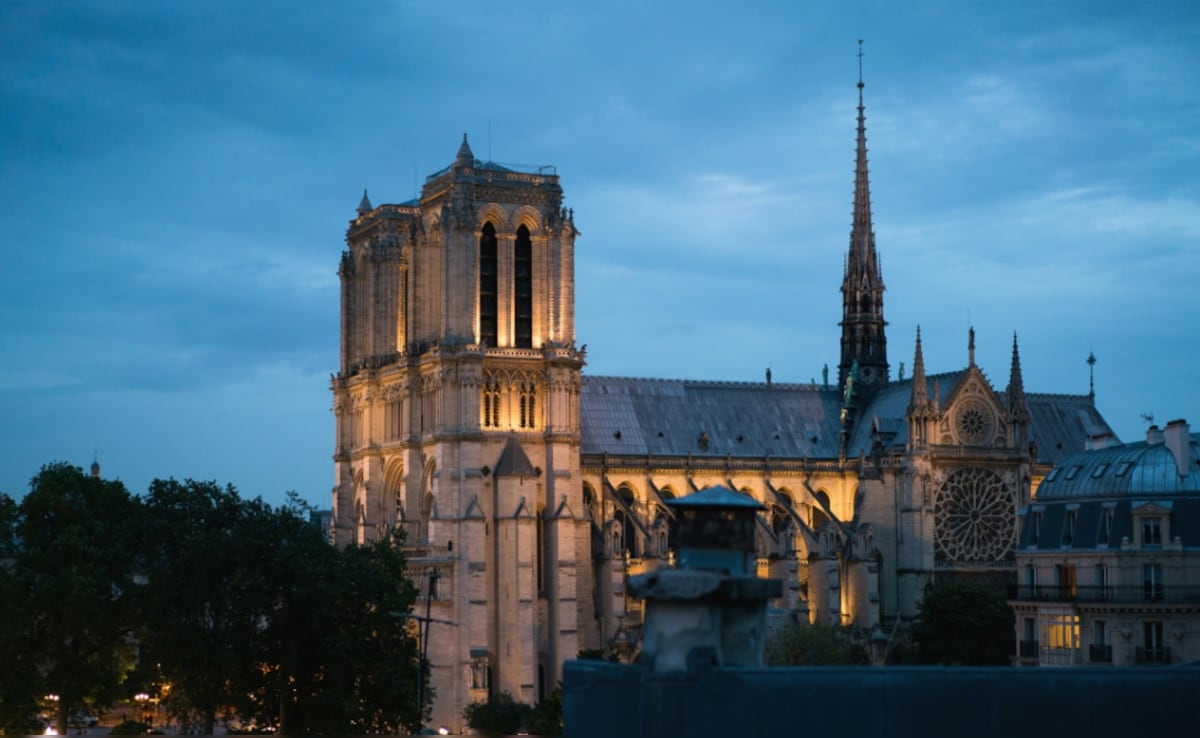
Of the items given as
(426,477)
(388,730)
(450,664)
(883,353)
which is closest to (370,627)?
(388,730)

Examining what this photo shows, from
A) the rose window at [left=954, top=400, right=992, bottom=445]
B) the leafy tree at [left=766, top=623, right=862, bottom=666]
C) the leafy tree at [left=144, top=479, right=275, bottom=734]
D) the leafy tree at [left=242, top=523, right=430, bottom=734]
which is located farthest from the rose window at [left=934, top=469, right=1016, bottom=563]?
the leafy tree at [left=144, top=479, right=275, bottom=734]

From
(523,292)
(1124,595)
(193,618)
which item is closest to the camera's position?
(193,618)

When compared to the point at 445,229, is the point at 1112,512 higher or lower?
lower

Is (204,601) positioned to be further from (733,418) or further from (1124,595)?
(733,418)

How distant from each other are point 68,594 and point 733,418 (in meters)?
59.3

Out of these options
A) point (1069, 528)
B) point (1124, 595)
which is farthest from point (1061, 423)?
point (1124, 595)

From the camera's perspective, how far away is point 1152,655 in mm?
68312

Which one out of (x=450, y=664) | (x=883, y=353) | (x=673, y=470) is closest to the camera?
(x=450, y=664)

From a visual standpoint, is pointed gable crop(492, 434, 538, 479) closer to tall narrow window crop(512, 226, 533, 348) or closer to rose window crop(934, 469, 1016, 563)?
tall narrow window crop(512, 226, 533, 348)

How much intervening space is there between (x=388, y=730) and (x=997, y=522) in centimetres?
5760

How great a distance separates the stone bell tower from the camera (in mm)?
97250

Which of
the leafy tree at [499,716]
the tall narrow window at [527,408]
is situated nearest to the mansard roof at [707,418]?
the tall narrow window at [527,408]

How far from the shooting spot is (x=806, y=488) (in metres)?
116

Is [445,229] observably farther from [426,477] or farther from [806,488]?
[806,488]
